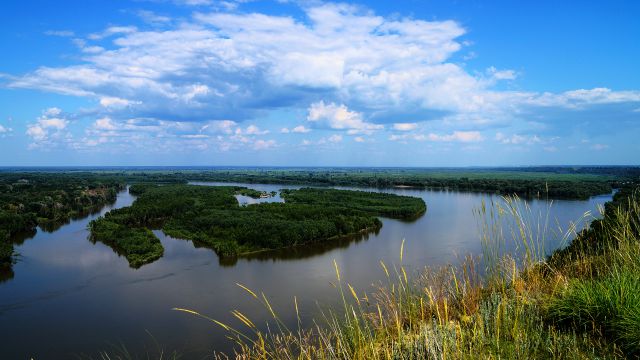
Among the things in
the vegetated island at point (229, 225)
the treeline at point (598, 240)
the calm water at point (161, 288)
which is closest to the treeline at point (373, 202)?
the vegetated island at point (229, 225)

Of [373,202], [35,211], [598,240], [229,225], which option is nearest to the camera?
[598,240]

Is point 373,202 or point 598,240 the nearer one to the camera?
point 598,240

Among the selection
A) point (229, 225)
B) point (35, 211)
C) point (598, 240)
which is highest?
point (598, 240)

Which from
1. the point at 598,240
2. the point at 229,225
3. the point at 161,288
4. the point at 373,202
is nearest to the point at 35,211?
the point at 229,225

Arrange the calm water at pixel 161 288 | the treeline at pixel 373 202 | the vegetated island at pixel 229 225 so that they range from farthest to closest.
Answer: the treeline at pixel 373 202
the vegetated island at pixel 229 225
the calm water at pixel 161 288

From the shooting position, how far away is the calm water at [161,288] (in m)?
12.3

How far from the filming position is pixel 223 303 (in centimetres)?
1509

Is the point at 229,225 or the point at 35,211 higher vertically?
the point at 35,211

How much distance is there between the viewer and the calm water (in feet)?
40.5

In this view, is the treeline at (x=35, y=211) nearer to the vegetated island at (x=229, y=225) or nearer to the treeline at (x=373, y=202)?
the vegetated island at (x=229, y=225)

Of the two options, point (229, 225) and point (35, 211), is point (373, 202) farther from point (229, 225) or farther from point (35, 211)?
point (35, 211)

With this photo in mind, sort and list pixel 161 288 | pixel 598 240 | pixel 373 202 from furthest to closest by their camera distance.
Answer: pixel 373 202 < pixel 161 288 < pixel 598 240

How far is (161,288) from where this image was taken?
1688 centimetres

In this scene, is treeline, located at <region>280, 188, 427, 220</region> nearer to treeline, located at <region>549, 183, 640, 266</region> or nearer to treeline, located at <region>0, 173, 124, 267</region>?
treeline, located at <region>0, 173, 124, 267</region>
